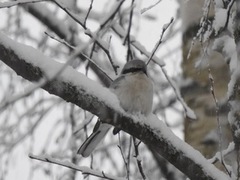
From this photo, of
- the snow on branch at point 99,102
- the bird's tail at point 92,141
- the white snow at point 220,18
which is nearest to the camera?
the snow on branch at point 99,102

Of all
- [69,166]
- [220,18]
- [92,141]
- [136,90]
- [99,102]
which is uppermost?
[136,90]

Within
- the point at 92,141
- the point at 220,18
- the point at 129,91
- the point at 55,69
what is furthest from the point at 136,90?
the point at 55,69

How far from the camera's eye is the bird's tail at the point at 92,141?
2186 millimetres

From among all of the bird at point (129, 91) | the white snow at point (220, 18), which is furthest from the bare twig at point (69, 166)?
the white snow at point (220, 18)

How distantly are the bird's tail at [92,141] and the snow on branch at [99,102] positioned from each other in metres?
0.55

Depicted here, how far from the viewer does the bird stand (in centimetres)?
221

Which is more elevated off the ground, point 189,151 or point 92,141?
point 92,141

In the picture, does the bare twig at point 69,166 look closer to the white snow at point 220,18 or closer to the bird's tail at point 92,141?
the bird's tail at point 92,141

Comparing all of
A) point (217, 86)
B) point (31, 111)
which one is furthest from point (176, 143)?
point (31, 111)

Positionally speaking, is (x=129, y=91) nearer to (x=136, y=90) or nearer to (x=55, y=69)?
(x=136, y=90)

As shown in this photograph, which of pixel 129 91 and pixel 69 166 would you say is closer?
pixel 69 166

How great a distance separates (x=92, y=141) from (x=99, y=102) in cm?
72

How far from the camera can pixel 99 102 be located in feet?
5.19

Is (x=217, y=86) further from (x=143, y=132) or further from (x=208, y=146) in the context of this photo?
(x=143, y=132)
